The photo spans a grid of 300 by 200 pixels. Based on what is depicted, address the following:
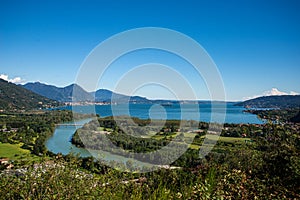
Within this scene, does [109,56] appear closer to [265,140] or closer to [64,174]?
[64,174]

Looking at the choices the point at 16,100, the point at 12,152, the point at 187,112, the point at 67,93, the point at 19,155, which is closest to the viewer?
the point at 19,155

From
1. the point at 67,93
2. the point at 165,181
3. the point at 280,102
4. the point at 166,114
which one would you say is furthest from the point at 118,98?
the point at 67,93

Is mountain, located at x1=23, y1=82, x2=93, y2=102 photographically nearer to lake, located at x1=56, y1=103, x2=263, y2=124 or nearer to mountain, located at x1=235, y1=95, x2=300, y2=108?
lake, located at x1=56, y1=103, x2=263, y2=124

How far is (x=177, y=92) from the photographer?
4.99 m

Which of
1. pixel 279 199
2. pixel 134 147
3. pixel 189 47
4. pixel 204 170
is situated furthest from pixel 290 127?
pixel 134 147

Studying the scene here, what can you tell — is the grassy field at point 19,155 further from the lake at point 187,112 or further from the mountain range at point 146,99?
the lake at point 187,112

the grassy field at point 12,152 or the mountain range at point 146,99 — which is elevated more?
the mountain range at point 146,99

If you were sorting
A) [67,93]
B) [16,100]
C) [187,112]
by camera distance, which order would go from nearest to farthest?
[187,112] → [16,100] → [67,93]

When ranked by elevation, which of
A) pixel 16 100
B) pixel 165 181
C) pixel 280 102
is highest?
pixel 16 100

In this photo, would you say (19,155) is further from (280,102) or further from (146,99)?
(146,99)

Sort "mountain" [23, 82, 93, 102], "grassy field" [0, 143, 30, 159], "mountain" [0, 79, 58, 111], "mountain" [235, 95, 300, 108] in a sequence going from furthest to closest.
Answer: "mountain" [0, 79, 58, 111], "grassy field" [0, 143, 30, 159], "mountain" [235, 95, 300, 108], "mountain" [23, 82, 93, 102]

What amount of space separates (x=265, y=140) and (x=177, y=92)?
1.82 meters

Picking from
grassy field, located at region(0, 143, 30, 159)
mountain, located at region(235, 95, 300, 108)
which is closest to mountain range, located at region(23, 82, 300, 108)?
mountain, located at region(235, 95, 300, 108)

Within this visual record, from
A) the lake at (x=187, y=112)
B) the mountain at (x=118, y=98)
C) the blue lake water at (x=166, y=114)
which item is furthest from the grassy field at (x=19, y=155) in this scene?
the lake at (x=187, y=112)
